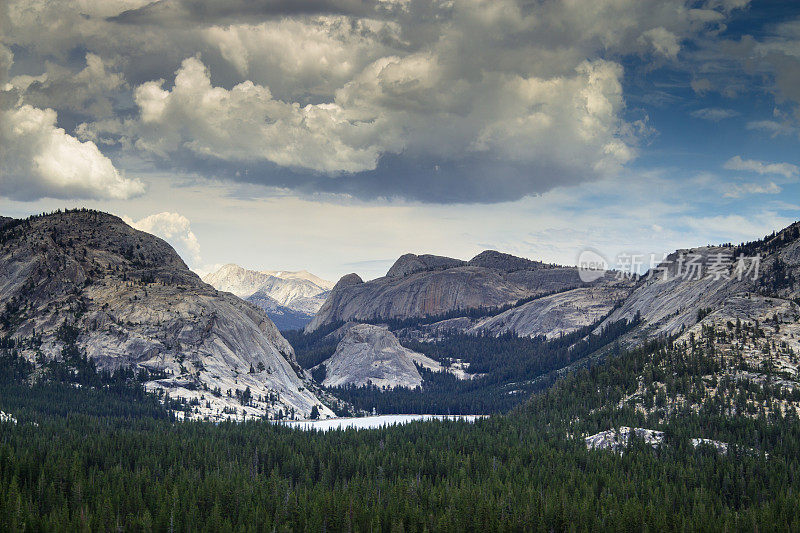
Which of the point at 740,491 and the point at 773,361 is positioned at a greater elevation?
the point at 773,361

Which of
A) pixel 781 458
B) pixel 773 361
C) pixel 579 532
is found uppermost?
pixel 773 361

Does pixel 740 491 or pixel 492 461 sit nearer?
pixel 740 491

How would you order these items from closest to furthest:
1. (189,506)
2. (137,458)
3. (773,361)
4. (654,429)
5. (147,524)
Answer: (147,524)
(189,506)
(137,458)
(654,429)
(773,361)

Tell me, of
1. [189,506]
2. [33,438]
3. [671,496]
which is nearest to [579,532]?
[671,496]

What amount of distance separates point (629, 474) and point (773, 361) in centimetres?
7590

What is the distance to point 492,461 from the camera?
170 m

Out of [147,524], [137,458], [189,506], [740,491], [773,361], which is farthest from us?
[773,361]

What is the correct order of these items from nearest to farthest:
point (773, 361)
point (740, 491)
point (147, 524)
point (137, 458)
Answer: point (147, 524)
point (740, 491)
point (137, 458)
point (773, 361)

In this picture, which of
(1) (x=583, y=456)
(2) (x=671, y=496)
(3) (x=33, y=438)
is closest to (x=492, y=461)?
(1) (x=583, y=456)

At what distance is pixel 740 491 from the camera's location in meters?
143

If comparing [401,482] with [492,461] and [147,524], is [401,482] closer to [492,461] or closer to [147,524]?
[492,461]

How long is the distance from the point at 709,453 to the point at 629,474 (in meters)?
24.9

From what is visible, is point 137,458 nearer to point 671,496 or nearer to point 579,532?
point 579,532

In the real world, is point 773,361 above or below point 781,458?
above
